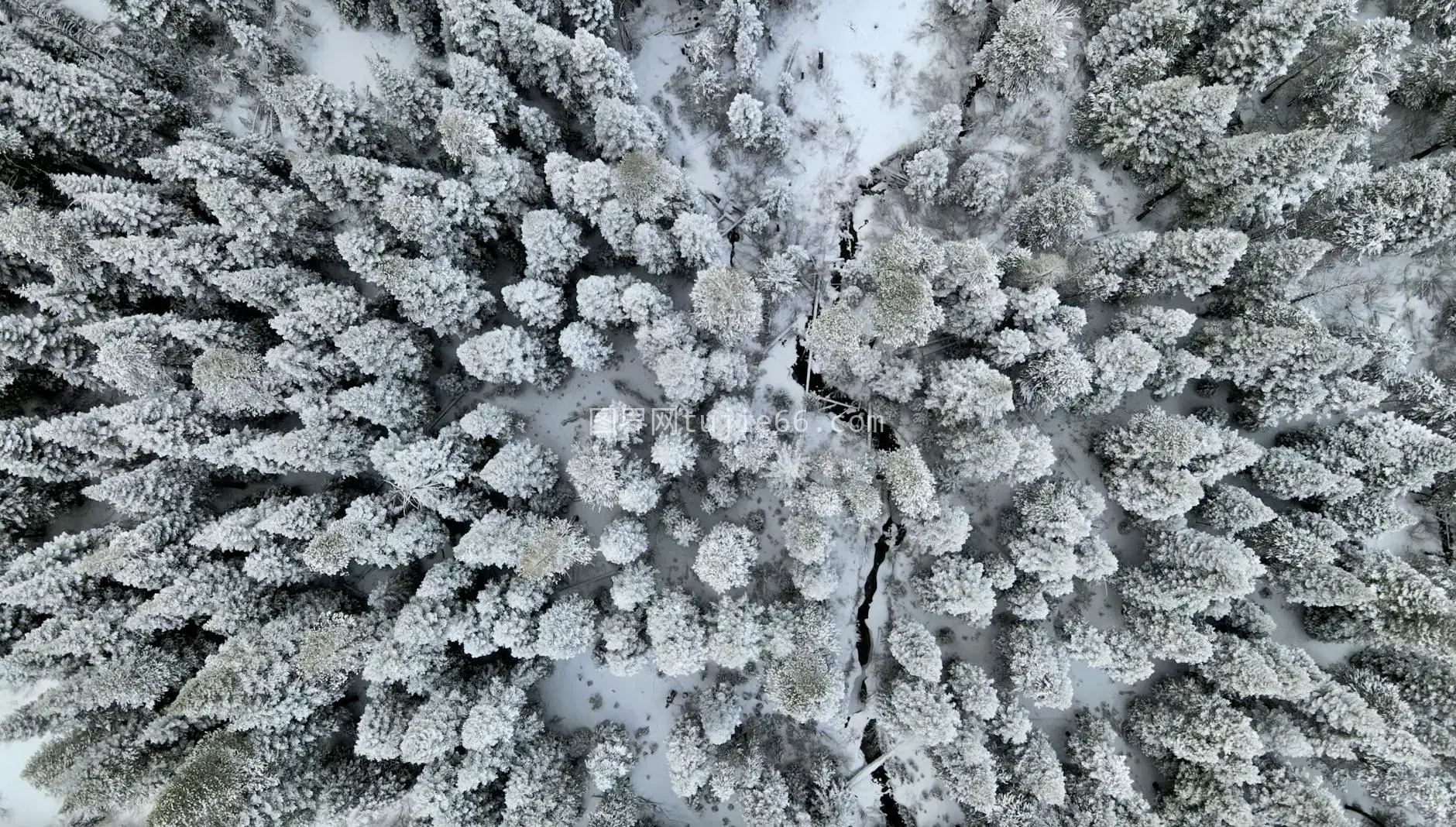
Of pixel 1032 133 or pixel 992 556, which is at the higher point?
pixel 1032 133

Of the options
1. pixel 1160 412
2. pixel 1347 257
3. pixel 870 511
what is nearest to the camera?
pixel 870 511

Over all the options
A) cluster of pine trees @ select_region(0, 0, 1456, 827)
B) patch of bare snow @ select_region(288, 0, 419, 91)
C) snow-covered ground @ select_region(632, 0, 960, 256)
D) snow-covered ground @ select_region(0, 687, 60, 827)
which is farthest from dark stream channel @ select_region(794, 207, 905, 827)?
snow-covered ground @ select_region(0, 687, 60, 827)

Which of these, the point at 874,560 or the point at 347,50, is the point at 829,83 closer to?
the point at 874,560

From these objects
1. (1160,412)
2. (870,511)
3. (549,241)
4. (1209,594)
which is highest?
(1160,412)

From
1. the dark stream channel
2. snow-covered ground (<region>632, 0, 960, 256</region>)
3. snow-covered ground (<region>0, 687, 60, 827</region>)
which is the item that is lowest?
snow-covered ground (<region>0, 687, 60, 827</region>)

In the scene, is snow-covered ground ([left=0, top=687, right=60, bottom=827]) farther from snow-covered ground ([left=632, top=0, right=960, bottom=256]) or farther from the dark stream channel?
snow-covered ground ([left=632, top=0, right=960, bottom=256])

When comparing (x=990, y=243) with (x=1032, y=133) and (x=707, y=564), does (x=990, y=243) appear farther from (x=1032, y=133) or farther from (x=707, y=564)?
(x=707, y=564)

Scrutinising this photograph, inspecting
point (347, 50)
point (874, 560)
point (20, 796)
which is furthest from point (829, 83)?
point (20, 796)

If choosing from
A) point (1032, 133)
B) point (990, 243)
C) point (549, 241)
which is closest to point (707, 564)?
point (549, 241)

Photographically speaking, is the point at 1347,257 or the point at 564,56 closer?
the point at 564,56
